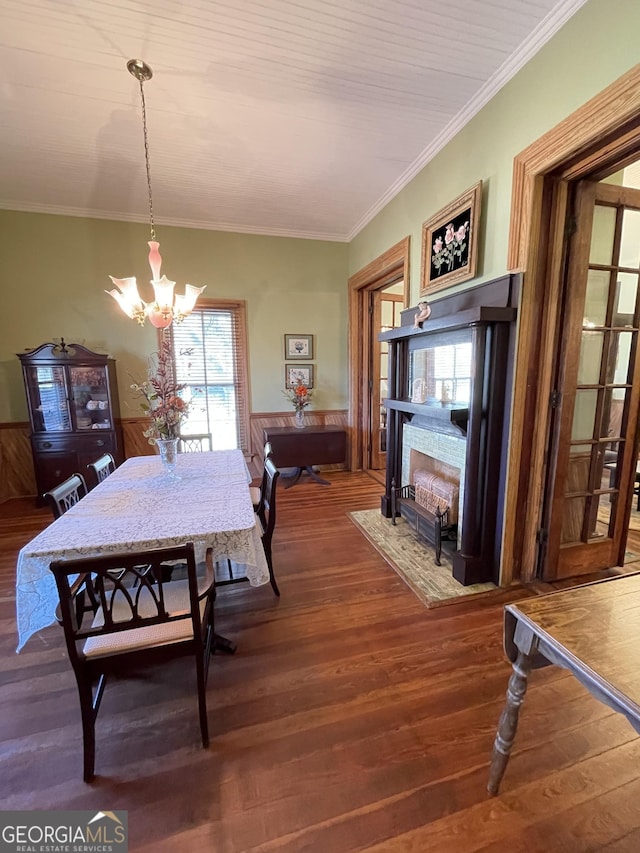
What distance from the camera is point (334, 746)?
1.35 metres

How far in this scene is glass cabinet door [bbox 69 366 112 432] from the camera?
376cm

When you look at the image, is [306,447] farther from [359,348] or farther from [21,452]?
[21,452]

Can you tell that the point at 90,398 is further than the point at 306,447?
No

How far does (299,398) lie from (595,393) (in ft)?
10.3

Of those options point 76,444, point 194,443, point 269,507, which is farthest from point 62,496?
point 76,444

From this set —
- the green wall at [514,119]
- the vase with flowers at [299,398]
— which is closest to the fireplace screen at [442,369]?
the green wall at [514,119]

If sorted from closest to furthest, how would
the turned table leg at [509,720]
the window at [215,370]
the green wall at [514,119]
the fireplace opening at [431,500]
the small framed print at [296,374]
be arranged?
the turned table leg at [509,720] < the green wall at [514,119] < the fireplace opening at [431,500] < the window at [215,370] < the small framed print at [296,374]

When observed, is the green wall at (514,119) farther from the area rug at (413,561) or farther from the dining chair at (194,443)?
the dining chair at (194,443)

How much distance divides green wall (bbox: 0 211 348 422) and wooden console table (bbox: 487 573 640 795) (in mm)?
3986

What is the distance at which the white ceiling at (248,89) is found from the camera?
68.2 inches

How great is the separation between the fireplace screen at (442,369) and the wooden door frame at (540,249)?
0.39m

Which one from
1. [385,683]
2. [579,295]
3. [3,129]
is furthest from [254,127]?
[385,683]

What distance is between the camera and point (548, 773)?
1.25 m

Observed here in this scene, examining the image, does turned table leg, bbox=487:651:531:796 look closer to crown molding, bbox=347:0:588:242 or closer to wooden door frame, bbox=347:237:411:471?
crown molding, bbox=347:0:588:242
